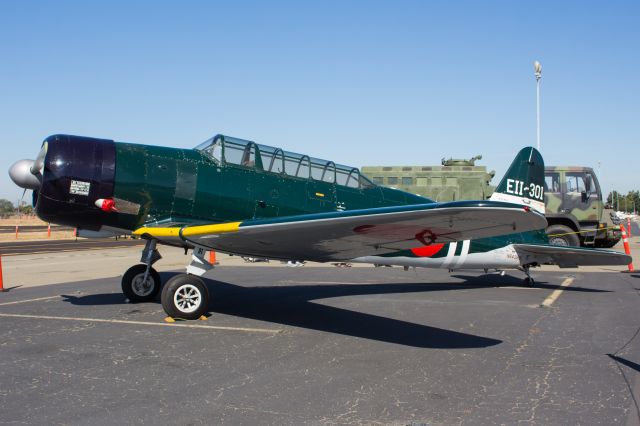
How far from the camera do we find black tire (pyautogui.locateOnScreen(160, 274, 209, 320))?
23.6 ft

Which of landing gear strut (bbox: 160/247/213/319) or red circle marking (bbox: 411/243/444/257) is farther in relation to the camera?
red circle marking (bbox: 411/243/444/257)

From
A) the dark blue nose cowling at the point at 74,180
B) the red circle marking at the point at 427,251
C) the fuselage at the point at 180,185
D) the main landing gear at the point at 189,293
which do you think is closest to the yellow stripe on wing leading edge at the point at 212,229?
the main landing gear at the point at 189,293

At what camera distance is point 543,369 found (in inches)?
198

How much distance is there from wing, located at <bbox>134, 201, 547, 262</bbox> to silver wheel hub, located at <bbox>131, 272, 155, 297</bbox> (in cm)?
148

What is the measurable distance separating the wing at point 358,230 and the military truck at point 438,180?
49.0 feet

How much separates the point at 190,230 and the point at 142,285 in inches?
106

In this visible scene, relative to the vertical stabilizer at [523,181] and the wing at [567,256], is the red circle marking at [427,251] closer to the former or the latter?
the wing at [567,256]

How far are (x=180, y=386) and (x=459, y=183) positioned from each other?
1879 centimetres

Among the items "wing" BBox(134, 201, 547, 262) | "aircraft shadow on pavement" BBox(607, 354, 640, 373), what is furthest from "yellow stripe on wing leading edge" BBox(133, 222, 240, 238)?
"aircraft shadow on pavement" BBox(607, 354, 640, 373)

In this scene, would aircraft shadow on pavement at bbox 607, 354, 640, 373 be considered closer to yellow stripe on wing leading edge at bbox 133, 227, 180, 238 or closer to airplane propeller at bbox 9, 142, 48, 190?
yellow stripe on wing leading edge at bbox 133, 227, 180, 238

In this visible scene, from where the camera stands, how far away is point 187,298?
288 inches

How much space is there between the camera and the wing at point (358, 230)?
480 centimetres

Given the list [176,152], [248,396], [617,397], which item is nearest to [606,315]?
[617,397]

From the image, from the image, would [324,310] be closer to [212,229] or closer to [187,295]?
[187,295]
